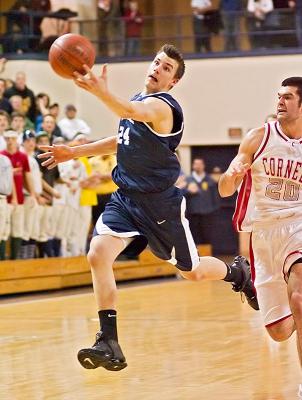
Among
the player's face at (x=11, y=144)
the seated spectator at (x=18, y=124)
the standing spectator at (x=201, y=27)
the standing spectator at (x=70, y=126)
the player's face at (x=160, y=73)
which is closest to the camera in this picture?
the player's face at (x=160, y=73)

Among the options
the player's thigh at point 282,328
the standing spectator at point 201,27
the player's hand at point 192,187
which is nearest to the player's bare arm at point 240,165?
the player's thigh at point 282,328

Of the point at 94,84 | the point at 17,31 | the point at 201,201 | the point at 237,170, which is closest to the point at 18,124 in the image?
the point at 17,31

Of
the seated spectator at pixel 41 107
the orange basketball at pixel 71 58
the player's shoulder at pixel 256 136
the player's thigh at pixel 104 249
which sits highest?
the orange basketball at pixel 71 58

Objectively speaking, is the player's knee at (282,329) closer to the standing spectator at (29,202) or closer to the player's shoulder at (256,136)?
the player's shoulder at (256,136)

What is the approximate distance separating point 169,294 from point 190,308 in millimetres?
1768

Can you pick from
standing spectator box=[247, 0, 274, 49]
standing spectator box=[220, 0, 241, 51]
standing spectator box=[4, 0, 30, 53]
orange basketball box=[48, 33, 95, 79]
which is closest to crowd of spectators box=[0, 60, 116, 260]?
standing spectator box=[4, 0, 30, 53]

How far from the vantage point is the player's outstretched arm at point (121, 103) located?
5332mm

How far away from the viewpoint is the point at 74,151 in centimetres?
668

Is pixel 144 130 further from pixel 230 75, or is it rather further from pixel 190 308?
pixel 230 75

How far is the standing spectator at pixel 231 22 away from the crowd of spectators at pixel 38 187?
4.79m

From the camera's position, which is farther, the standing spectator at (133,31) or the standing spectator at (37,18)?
the standing spectator at (133,31)

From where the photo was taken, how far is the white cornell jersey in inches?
237

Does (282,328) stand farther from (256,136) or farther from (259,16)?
(259,16)

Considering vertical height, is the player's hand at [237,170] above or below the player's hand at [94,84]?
below
